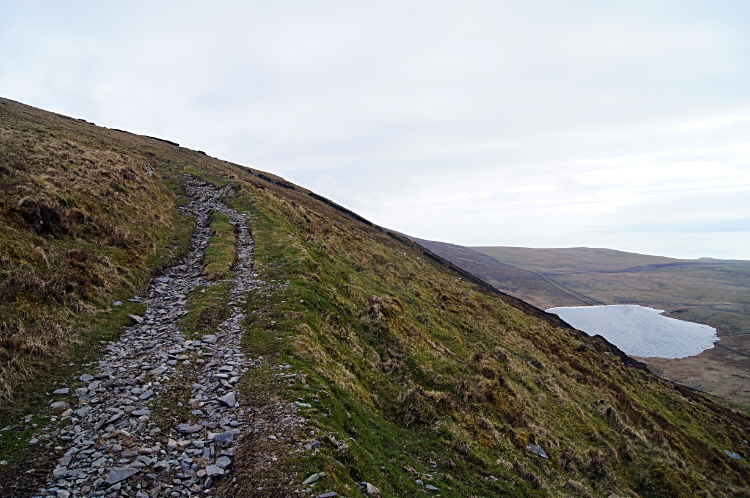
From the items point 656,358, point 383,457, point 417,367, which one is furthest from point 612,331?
point 383,457

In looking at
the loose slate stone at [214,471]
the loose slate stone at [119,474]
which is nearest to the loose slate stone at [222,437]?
the loose slate stone at [214,471]

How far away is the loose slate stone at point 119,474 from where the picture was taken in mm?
7229

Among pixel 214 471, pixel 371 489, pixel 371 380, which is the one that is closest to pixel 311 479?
pixel 371 489

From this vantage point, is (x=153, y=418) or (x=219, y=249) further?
(x=219, y=249)

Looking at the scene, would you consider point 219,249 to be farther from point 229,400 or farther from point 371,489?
point 371,489

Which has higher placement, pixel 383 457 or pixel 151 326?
pixel 151 326

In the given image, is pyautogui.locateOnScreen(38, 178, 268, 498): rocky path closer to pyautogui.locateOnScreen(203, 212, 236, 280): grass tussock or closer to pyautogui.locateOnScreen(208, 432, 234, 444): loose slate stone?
pyautogui.locateOnScreen(208, 432, 234, 444): loose slate stone

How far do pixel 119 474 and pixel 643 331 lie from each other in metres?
151

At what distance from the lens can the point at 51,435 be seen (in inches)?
323

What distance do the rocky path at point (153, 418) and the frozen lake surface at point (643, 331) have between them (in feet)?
390

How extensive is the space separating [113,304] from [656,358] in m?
124

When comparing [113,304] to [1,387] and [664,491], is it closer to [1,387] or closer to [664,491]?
[1,387]

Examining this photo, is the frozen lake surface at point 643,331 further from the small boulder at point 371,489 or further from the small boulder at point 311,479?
the small boulder at point 311,479

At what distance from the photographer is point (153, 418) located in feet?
30.7
